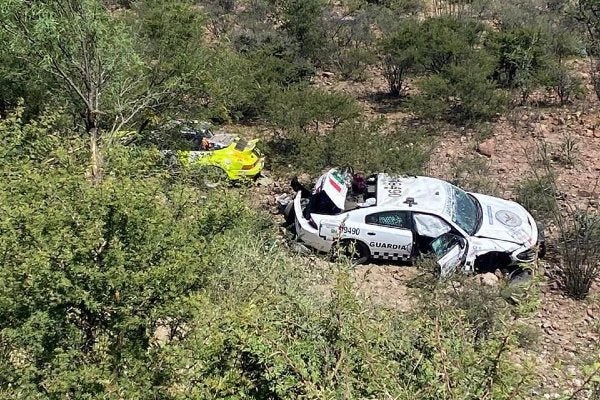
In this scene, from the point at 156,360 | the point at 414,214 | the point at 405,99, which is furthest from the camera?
the point at 405,99

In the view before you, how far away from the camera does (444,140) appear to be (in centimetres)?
1429

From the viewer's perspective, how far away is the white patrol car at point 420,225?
885 centimetres

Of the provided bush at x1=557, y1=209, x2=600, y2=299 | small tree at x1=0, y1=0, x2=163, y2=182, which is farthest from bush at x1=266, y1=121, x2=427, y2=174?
small tree at x1=0, y1=0, x2=163, y2=182

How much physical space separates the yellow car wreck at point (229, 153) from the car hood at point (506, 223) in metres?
4.55

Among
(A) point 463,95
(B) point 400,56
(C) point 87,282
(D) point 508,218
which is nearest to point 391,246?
(D) point 508,218

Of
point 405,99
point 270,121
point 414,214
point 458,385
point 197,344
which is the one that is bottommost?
point 405,99

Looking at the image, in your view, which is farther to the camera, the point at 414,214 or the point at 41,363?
the point at 414,214

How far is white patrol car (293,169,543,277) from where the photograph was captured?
8.85m

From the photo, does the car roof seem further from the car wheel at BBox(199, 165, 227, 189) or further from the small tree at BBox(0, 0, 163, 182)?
the small tree at BBox(0, 0, 163, 182)

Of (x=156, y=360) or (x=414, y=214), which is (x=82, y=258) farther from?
(x=414, y=214)

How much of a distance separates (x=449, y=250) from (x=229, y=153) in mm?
5176

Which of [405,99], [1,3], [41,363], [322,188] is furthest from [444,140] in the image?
[41,363]

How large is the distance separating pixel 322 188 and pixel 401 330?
499 cm

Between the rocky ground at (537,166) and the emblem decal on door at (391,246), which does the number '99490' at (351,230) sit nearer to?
the emblem decal on door at (391,246)
